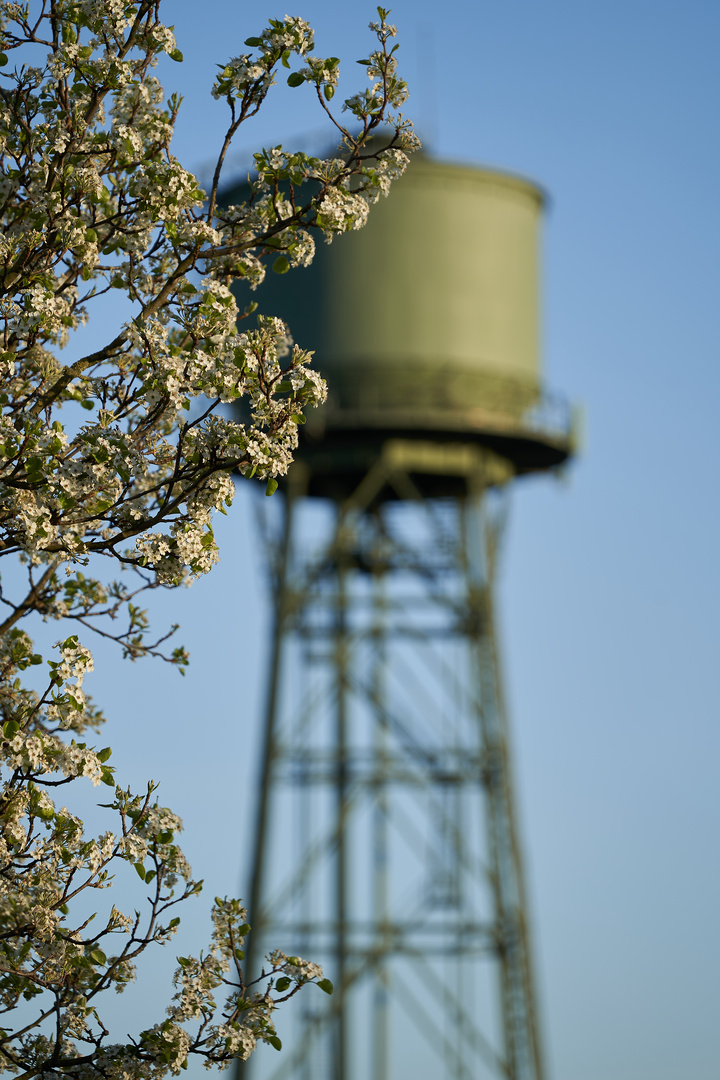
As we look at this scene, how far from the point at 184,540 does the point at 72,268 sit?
1.55m

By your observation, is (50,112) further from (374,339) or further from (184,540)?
(374,339)

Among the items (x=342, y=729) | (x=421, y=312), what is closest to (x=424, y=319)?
(x=421, y=312)

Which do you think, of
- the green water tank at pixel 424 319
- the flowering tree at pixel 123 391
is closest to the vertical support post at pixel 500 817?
the green water tank at pixel 424 319

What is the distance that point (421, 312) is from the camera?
74.4 ft

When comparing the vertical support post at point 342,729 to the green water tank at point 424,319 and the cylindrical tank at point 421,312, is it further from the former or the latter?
the cylindrical tank at point 421,312

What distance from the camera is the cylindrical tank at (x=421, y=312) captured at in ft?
73.3

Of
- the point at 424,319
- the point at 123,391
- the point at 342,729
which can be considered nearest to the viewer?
the point at 123,391

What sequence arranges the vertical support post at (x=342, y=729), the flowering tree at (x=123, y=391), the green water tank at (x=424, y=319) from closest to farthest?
the flowering tree at (x=123, y=391) < the green water tank at (x=424, y=319) < the vertical support post at (x=342, y=729)

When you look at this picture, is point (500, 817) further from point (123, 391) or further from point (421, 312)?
point (123, 391)

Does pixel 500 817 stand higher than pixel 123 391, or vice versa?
pixel 500 817

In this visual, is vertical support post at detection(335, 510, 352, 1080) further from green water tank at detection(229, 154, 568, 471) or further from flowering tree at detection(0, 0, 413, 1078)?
flowering tree at detection(0, 0, 413, 1078)

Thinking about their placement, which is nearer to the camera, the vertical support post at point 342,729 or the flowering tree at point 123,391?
the flowering tree at point 123,391

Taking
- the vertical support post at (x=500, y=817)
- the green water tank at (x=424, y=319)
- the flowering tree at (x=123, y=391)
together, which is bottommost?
the flowering tree at (x=123, y=391)

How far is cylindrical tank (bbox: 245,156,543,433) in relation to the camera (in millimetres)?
22328
